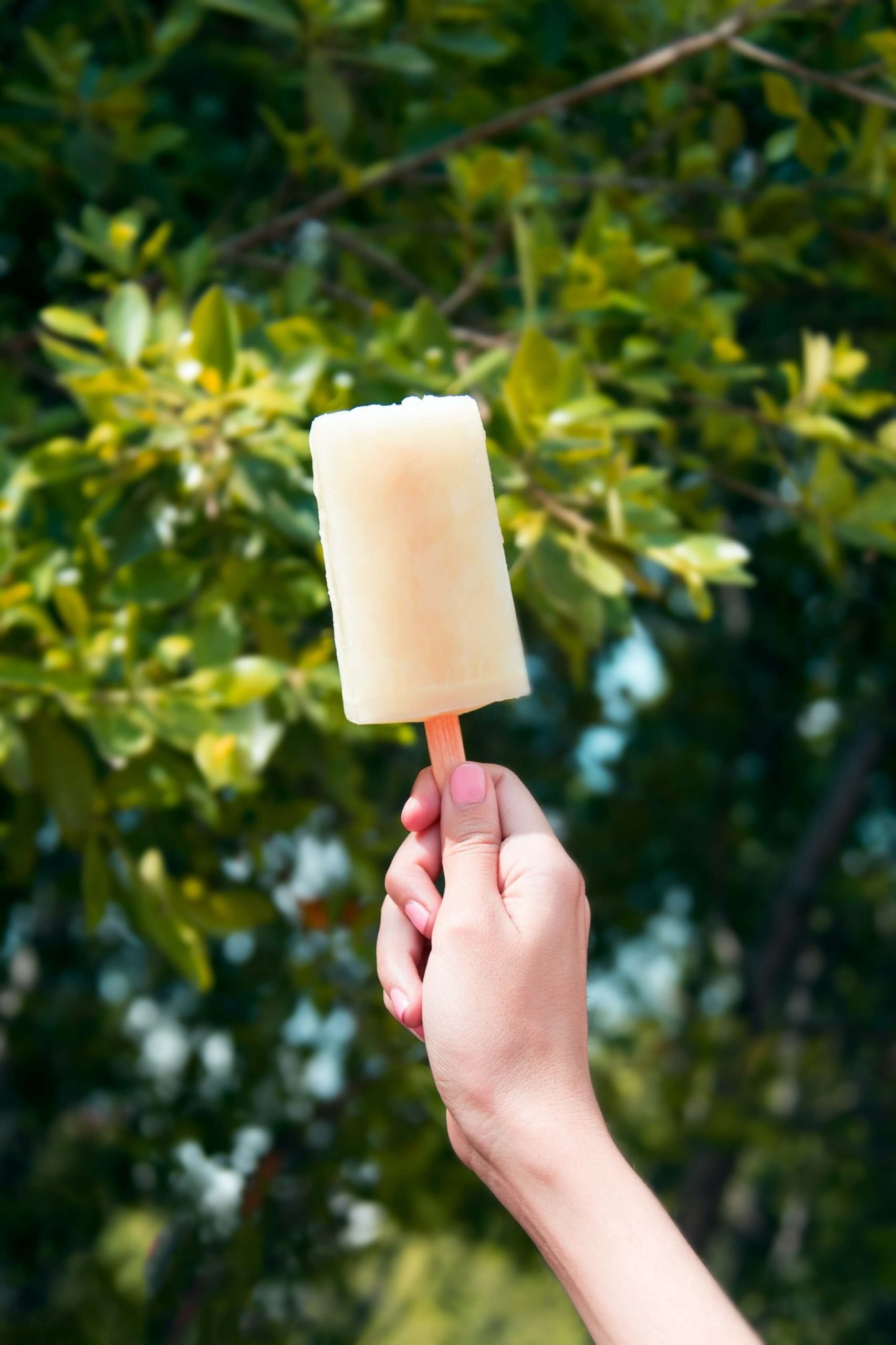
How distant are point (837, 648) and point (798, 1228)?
13.7ft

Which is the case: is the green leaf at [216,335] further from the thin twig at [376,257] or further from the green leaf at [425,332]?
the thin twig at [376,257]

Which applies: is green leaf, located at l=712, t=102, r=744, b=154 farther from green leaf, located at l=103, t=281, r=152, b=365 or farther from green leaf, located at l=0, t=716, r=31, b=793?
green leaf, located at l=0, t=716, r=31, b=793

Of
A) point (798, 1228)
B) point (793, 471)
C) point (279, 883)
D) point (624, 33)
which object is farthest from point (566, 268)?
point (798, 1228)

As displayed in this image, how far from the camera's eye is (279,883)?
354cm

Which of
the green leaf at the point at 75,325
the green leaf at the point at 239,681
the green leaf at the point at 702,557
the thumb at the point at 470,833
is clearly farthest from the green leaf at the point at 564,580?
the green leaf at the point at 75,325

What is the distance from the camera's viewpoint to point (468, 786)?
1.44 m

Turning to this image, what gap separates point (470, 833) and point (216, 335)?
105cm

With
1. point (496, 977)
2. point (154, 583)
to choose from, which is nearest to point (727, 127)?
point (154, 583)

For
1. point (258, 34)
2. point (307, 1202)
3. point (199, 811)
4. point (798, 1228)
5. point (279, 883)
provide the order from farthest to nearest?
1. point (798, 1228)
2. point (307, 1202)
3. point (279, 883)
4. point (258, 34)
5. point (199, 811)

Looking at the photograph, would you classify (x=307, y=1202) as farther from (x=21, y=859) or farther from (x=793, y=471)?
(x=793, y=471)

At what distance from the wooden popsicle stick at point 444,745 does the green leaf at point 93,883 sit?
1.05 metres

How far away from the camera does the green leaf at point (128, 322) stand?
216cm

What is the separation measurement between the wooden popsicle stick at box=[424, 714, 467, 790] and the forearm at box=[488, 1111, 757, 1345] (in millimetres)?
424

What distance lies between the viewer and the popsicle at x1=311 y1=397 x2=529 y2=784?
1.47 meters
